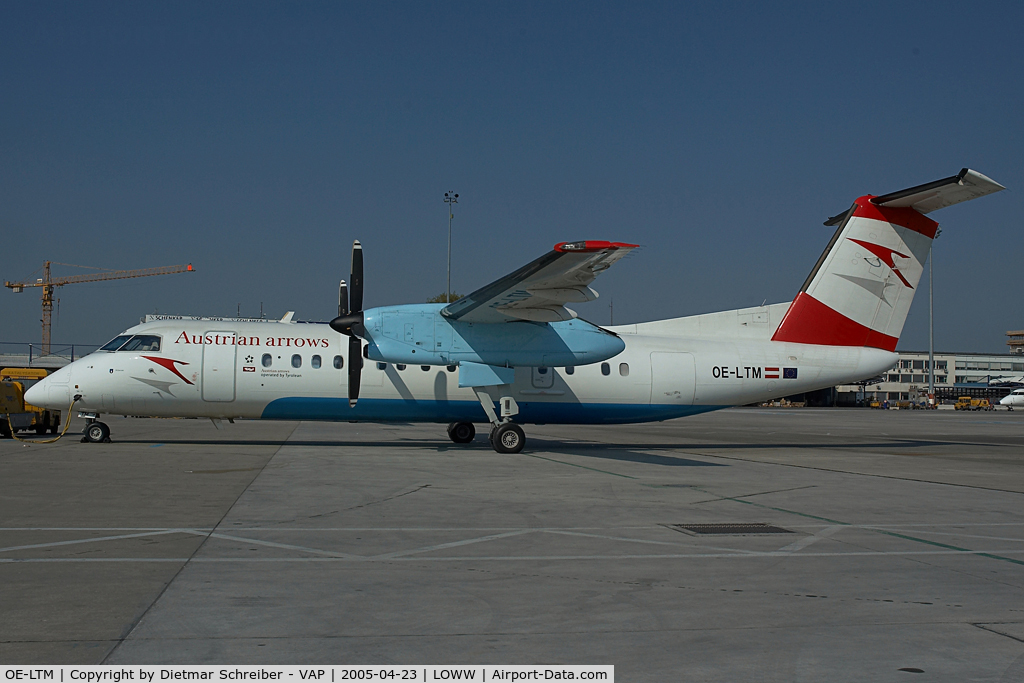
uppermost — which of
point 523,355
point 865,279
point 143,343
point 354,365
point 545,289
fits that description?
point 865,279

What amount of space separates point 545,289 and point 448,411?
4733mm

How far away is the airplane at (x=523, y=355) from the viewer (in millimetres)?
17969

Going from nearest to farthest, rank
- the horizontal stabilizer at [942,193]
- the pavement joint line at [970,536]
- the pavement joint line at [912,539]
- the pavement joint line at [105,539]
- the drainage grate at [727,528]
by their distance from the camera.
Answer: the pavement joint line at [105,539] → the pavement joint line at [912,539] → the pavement joint line at [970,536] → the drainage grate at [727,528] → the horizontal stabilizer at [942,193]

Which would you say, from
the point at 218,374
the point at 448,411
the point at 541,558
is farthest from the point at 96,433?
the point at 541,558

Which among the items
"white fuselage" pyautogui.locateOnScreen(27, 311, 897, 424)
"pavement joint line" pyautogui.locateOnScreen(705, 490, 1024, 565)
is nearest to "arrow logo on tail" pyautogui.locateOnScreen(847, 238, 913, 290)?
"white fuselage" pyautogui.locateOnScreen(27, 311, 897, 424)

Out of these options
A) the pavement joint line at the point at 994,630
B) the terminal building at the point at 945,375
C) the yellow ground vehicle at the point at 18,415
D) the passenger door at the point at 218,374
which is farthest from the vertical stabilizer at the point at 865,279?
the terminal building at the point at 945,375

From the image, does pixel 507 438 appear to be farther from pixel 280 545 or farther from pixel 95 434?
pixel 280 545

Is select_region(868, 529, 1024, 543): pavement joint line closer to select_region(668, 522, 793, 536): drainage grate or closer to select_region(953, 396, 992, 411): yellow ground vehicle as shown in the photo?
select_region(668, 522, 793, 536): drainage grate

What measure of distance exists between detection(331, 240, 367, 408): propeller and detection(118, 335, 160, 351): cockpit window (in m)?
4.58

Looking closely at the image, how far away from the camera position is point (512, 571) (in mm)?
6535

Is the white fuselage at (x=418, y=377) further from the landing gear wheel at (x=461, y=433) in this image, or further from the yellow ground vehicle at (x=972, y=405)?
the yellow ground vehicle at (x=972, y=405)

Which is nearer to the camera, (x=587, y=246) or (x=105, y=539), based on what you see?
(x=105, y=539)

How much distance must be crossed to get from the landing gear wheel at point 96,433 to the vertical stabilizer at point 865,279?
1761 cm
